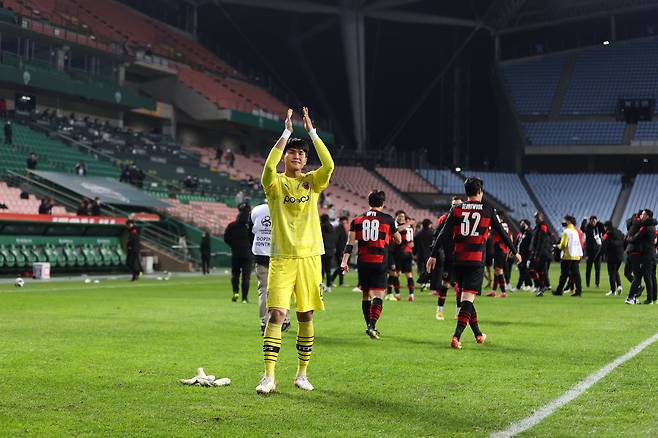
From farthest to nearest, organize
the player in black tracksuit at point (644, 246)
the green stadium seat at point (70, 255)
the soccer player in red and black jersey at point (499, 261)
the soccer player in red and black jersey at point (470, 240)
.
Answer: the green stadium seat at point (70, 255) < the soccer player in red and black jersey at point (499, 261) < the player in black tracksuit at point (644, 246) < the soccer player in red and black jersey at point (470, 240)

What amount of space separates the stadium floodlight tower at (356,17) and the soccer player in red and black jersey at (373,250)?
5078 centimetres

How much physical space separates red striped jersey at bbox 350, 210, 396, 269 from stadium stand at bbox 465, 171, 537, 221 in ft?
170

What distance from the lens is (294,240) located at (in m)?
7.77

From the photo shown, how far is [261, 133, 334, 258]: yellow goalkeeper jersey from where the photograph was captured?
776 cm

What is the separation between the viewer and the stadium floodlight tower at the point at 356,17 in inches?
2453

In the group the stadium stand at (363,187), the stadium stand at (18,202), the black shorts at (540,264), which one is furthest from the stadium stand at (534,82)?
the black shorts at (540,264)

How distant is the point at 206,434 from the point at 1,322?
944cm

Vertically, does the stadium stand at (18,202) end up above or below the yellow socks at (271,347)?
above

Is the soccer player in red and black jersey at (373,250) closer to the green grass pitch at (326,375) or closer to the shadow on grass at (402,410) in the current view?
the green grass pitch at (326,375)

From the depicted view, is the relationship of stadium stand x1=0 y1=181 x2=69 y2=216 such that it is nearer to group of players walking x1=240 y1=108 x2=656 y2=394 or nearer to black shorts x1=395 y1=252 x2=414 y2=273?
black shorts x1=395 y1=252 x2=414 y2=273

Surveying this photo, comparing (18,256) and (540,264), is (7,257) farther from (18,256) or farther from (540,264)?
(540,264)

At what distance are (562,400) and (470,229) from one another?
4.26m

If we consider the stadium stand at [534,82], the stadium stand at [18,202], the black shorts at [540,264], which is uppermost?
the stadium stand at [534,82]

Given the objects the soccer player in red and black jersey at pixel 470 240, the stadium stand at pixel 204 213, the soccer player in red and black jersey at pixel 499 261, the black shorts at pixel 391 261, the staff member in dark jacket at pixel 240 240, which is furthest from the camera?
the stadium stand at pixel 204 213
